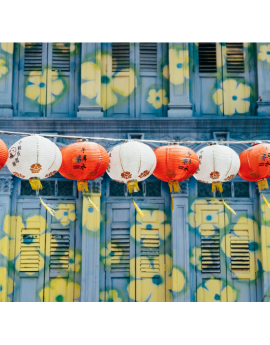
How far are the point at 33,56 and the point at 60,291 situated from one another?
15.4 ft

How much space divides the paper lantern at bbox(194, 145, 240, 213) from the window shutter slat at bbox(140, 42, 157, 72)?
3448 mm

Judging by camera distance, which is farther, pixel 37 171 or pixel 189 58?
pixel 189 58

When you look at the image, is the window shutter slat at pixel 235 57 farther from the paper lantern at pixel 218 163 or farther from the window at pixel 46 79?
the paper lantern at pixel 218 163

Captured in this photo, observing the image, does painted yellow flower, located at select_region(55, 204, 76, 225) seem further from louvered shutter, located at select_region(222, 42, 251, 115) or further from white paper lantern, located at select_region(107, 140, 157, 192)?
louvered shutter, located at select_region(222, 42, 251, 115)

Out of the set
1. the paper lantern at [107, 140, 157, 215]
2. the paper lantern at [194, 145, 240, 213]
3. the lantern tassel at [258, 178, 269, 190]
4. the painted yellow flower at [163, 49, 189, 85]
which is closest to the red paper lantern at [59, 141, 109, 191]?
the paper lantern at [107, 140, 157, 215]

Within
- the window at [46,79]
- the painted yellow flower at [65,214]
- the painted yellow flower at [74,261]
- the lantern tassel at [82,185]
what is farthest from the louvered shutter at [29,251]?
the lantern tassel at [82,185]

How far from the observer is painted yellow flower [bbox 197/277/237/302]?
8.68 metres

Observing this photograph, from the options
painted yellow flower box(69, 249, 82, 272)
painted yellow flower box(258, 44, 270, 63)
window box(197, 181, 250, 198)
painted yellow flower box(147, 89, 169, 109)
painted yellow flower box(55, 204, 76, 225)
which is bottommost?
painted yellow flower box(69, 249, 82, 272)

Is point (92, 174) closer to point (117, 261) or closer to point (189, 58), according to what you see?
point (117, 261)

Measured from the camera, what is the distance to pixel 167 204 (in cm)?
895

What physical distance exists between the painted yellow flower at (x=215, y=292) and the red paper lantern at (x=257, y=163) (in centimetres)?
280

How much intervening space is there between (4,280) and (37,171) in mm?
3468

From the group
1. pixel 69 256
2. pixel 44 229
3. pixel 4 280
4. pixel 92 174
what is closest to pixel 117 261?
pixel 69 256

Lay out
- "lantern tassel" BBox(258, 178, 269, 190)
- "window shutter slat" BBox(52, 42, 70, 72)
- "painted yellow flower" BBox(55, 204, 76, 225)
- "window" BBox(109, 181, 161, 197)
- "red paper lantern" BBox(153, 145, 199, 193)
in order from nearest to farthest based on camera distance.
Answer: "red paper lantern" BBox(153, 145, 199, 193), "lantern tassel" BBox(258, 178, 269, 190), "painted yellow flower" BBox(55, 204, 76, 225), "window" BBox(109, 181, 161, 197), "window shutter slat" BBox(52, 42, 70, 72)
